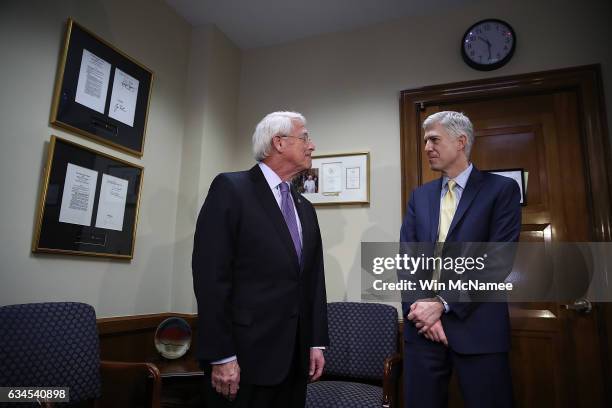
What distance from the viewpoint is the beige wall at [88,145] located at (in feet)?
6.42

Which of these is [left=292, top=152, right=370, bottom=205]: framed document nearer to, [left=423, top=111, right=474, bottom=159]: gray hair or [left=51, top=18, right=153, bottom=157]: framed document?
[left=423, top=111, right=474, bottom=159]: gray hair

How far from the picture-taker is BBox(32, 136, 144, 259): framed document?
2094 millimetres

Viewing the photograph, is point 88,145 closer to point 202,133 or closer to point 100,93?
point 100,93

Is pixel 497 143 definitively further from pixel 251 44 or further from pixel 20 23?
pixel 20 23

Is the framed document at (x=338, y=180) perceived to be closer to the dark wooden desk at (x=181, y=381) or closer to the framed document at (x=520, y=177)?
the framed document at (x=520, y=177)

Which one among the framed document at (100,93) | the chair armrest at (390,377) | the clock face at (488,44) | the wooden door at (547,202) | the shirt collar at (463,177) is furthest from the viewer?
the clock face at (488,44)

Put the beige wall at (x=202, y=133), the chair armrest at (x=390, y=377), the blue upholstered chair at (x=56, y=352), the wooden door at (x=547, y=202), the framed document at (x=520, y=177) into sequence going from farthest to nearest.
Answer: the beige wall at (x=202, y=133)
the framed document at (x=520, y=177)
the wooden door at (x=547, y=202)
the chair armrest at (x=390, y=377)
the blue upholstered chair at (x=56, y=352)

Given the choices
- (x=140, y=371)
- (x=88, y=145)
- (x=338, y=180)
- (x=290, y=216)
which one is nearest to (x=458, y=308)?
(x=290, y=216)

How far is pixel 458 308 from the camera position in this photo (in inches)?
65.3

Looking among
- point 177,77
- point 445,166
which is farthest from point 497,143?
point 177,77

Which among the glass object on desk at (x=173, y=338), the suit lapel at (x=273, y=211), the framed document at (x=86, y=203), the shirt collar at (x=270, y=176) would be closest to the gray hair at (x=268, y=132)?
the shirt collar at (x=270, y=176)

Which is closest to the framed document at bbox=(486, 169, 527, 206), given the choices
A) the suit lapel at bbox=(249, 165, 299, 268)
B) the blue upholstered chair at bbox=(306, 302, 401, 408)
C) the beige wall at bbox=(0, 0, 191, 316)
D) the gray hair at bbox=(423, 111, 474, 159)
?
the gray hair at bbox=(423, 111, 474, 159)

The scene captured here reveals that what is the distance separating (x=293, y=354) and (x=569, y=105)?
→ 2.42m

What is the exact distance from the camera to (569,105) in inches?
104
